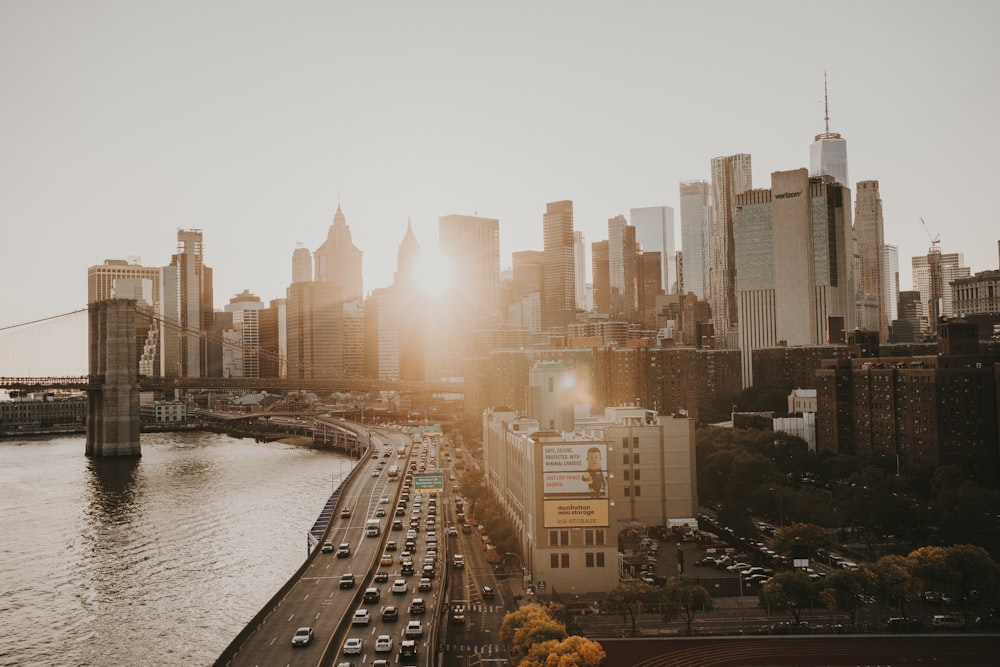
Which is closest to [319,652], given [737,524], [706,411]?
[737,524]

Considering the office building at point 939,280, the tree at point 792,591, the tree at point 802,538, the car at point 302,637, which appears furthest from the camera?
the office building at point 939,280

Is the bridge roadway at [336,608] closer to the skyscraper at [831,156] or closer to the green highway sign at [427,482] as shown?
the green highway sign at [427,482]

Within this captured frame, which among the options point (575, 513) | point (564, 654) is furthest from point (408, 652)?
point (575, 513)

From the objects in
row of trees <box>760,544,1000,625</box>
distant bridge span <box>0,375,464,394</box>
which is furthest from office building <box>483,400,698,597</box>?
distant bridge span <box>0,375,464,394</box>

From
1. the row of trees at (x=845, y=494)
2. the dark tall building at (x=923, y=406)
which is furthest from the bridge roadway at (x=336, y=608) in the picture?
the dark tall building at (x=923, y=406)

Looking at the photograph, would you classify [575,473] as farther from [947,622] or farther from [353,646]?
[947,622]

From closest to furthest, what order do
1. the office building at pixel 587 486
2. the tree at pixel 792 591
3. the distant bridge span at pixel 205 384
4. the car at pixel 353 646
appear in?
the car at pixel 353 646 → the tree at pixel 792 591 → the office building at pixel 587 486 → the distant bridge span at pixel 205 384
